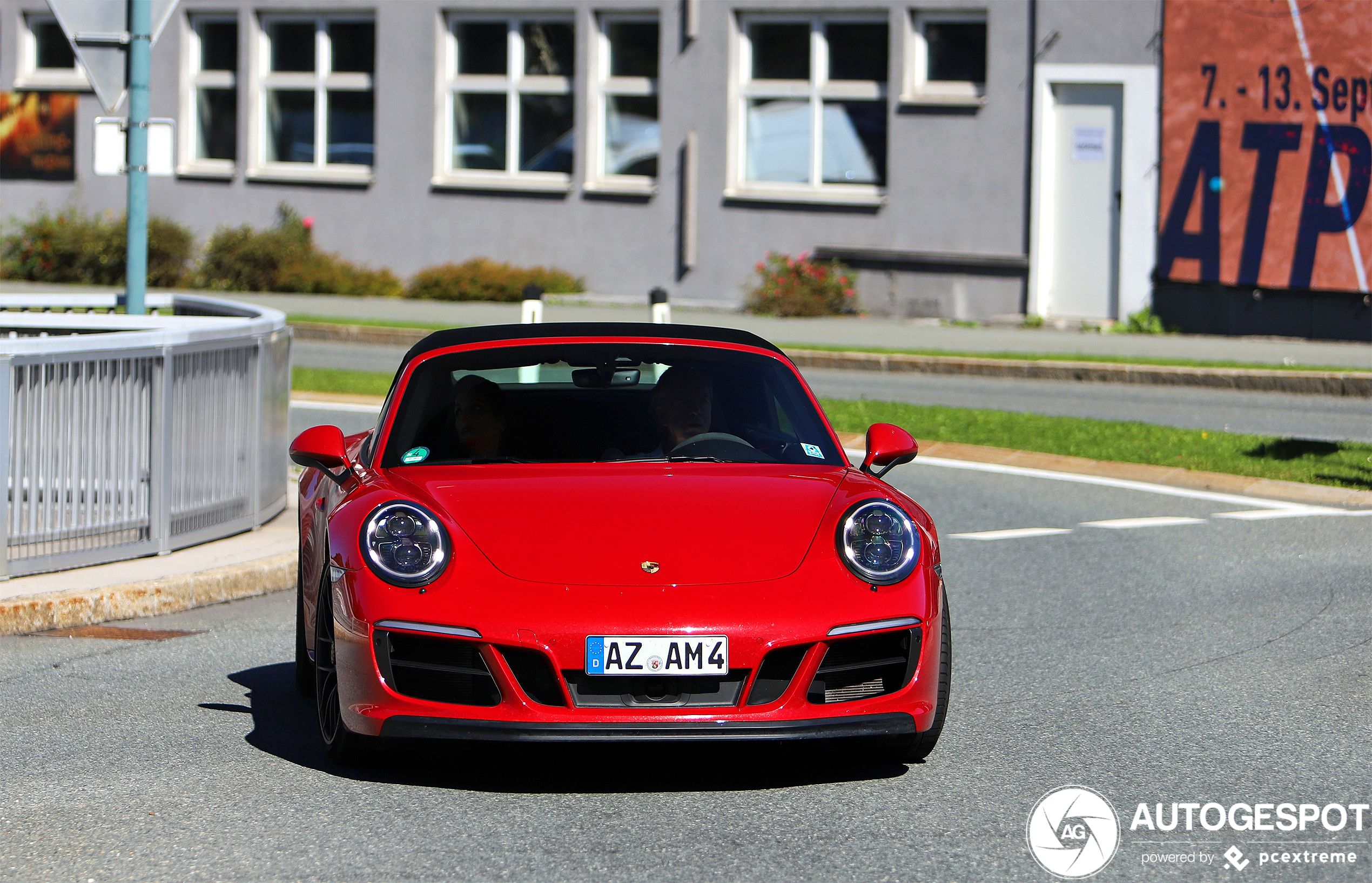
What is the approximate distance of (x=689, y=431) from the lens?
19.6 feet

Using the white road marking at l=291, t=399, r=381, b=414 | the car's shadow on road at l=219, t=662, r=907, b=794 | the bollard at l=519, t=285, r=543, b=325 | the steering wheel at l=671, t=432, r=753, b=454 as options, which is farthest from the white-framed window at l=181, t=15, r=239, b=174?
the car's shadow on road at l=219, t=662, r=907, b=794

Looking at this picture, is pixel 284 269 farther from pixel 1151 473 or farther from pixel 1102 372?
pixel 1151 473

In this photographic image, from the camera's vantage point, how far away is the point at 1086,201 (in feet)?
73.6

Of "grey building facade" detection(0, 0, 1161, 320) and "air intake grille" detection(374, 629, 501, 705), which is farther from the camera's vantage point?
"grey building facade" detection(0, 0, 1161, 320)

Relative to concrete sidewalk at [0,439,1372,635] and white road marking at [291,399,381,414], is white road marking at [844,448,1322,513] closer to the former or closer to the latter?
concrete sidewalk at [0,439,1372,635]

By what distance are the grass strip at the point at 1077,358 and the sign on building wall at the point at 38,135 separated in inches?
587

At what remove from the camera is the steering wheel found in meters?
5.82

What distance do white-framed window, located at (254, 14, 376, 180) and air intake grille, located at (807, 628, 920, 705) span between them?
22855 mm

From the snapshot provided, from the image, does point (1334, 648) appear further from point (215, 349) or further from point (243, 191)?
point (243, 191)

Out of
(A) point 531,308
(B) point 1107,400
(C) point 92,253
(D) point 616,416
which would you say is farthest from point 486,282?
(D) point 616,416

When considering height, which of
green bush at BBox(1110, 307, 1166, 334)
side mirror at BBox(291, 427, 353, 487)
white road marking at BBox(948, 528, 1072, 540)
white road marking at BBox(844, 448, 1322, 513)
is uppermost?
green bush at BBox(1110, 307, 1166, 334)

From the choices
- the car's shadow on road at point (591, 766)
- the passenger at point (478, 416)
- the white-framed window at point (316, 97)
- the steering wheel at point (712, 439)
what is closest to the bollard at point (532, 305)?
the passenger at point (478, 416)

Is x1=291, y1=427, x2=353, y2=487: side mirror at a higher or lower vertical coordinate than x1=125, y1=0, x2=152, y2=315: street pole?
lower

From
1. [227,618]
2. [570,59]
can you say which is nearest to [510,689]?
[227,618]
